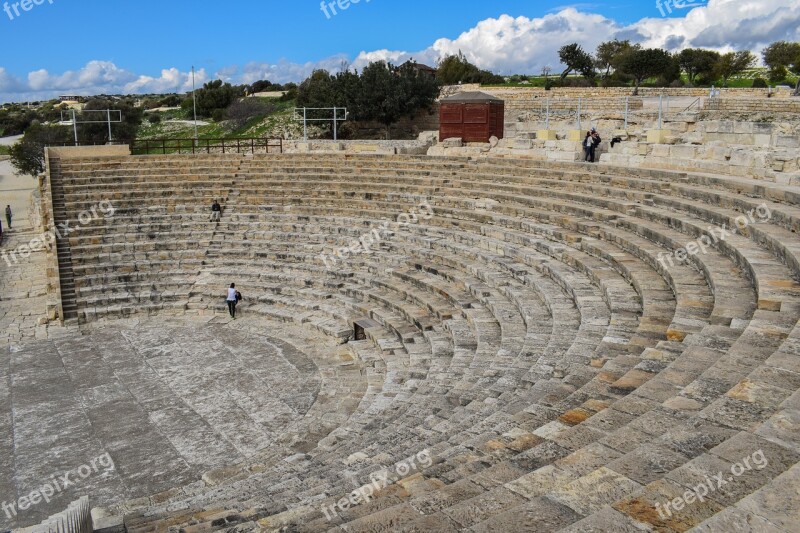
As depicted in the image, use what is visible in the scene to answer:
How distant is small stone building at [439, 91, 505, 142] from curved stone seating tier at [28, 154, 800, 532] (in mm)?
2039

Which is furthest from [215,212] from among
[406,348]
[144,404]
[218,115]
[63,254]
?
[218,115]

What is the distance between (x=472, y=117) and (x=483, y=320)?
11.8 m

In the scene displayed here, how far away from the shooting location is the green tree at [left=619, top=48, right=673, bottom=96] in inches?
1834

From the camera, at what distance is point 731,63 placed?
47.8m

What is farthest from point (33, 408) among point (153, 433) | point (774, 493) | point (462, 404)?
point (774, 493)

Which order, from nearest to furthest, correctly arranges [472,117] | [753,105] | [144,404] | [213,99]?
[144,404] < [472,117] < [753,105] < [213,99]

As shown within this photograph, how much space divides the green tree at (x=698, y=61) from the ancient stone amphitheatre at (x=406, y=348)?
38439mm

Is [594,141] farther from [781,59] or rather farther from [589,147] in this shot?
[781,59]

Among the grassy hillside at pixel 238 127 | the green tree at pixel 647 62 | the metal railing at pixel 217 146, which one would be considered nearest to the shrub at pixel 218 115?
the grassy hillside at pixel 238 127

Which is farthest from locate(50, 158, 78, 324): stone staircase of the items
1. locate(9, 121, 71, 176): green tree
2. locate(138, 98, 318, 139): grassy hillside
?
locate(9, 121, 71, 176): green tree

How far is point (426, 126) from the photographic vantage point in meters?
38.2

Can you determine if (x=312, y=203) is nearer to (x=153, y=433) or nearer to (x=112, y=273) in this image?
(x=112, y=273)

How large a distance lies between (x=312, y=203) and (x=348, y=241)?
2739 mm

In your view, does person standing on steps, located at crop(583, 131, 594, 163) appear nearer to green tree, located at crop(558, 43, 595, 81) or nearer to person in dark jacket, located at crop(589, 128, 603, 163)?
person in dark jacket, located at crop(589, 128, 603, 163)
